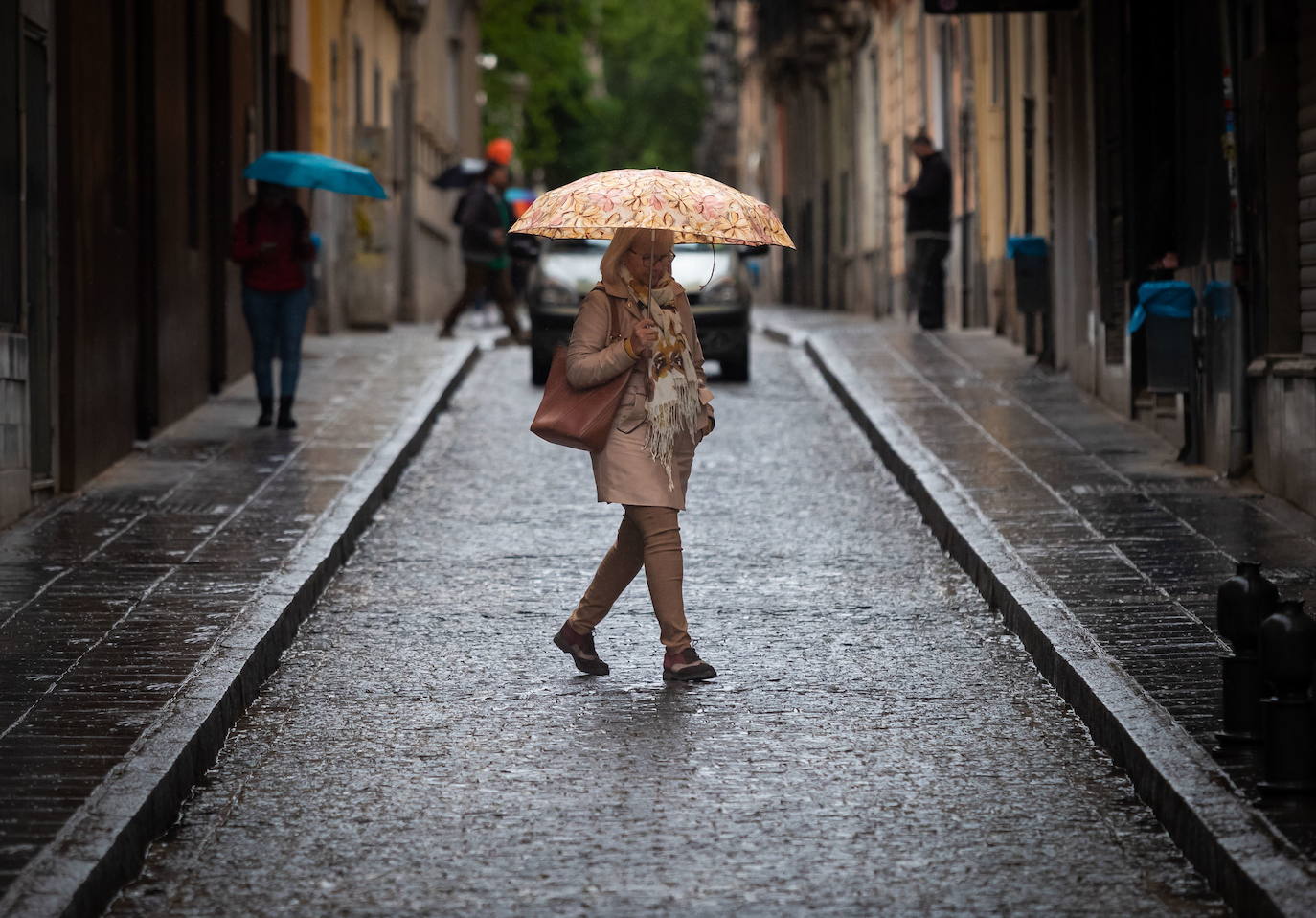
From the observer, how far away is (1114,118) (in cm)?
1530

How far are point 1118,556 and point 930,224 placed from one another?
14864 millimetres

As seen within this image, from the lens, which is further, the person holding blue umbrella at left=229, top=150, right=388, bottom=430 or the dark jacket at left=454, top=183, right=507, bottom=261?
the dark jacket at left=454, top=183, right=507, bottom=261

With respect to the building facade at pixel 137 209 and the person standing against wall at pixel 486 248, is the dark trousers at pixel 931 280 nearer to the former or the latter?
the person standing against wall at pixel 486 248

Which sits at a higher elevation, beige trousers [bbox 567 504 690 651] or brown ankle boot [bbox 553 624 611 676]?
beige trousers [bbox 567 504 690 651]

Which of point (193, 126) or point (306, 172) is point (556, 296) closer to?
point (193, 126)

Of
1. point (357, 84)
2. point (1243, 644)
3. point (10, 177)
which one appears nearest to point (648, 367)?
point (1243, 644)

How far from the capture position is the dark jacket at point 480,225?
24.0 metres

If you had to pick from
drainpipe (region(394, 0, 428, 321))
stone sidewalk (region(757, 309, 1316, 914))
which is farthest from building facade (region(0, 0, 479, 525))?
stone sidewalk (region(757, 309, 1316, 914))

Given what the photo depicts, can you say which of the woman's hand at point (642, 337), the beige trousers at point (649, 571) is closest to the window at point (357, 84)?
the beige trousers at point (649, 571)

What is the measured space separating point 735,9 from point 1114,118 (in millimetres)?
50343

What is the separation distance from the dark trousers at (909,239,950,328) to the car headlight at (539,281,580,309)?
18.1 feet

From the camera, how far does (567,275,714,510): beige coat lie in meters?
7.86

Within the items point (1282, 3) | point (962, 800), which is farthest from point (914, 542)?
point (962, 800)

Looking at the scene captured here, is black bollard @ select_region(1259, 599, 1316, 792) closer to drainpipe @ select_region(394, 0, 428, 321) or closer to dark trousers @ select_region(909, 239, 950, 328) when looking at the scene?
dark trousers @ select_region(909, 239, 950, 328)
